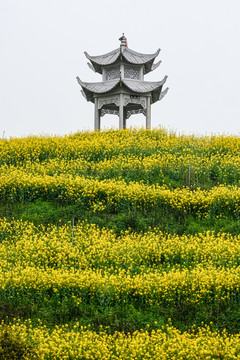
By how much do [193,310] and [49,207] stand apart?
287 inches

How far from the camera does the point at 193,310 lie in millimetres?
9570

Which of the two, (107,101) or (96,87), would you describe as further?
(96,87)

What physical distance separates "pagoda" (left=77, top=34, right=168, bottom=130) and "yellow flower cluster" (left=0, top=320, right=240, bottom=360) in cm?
1617

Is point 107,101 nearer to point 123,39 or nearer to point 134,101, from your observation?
point 134,101

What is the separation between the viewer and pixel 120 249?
1188 cm

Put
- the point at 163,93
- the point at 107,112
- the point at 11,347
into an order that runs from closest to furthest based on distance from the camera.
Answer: the point at 11,347, the point at 107,112, the point at 163,93

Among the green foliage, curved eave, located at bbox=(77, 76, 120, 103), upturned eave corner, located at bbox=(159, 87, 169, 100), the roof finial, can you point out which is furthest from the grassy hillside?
the roof finial

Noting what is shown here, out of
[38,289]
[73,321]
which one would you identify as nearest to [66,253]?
[38,289]

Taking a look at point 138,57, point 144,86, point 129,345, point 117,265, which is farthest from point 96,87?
point 129,345

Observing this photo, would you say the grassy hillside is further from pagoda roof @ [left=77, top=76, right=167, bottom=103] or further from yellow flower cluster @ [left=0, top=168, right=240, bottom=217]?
pagoda roof @ [left=77, top=76, right=167, bottom=103]

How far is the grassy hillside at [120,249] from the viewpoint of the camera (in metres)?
8.39

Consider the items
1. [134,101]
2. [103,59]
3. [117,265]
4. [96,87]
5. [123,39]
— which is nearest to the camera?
[117,265]

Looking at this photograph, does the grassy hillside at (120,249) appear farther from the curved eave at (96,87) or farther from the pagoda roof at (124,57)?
the pagoda roof at (124,57)

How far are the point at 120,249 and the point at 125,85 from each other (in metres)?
13.5
